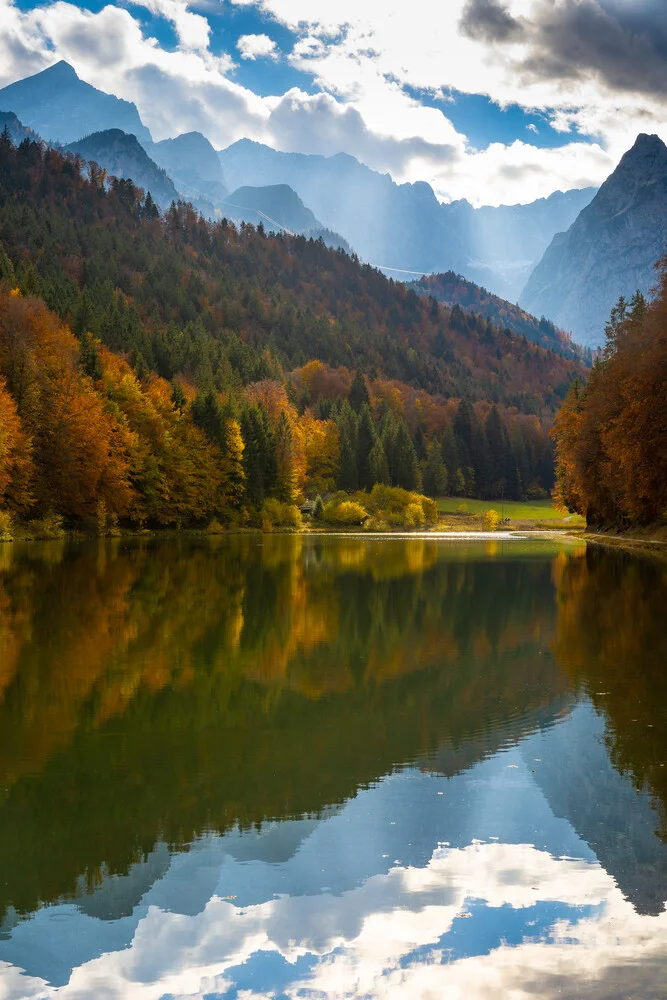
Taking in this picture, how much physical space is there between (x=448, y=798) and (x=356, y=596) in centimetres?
2197

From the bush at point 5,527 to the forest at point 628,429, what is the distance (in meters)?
40.3

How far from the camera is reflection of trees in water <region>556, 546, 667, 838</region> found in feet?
39.2

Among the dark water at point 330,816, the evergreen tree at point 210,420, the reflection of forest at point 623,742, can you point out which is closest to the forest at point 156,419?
the evergreen tree at point 210,420

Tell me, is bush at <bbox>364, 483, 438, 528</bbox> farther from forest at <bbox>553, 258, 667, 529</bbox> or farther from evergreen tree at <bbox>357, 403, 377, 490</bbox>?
forest at <bbox>553, 258, 667, 529</bbox>

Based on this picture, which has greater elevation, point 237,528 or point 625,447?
point 625,447

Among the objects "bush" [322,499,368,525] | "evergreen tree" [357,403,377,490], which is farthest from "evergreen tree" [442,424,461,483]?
"bush" [322,499,368,525]

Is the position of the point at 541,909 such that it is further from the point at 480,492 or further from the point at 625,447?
the point at 480,492

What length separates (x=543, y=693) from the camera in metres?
15.8

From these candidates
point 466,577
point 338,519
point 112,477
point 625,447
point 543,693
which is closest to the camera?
point 543,693

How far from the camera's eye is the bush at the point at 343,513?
4840 inches

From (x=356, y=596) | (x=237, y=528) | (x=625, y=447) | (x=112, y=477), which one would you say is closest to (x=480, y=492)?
(x=237, y=528)

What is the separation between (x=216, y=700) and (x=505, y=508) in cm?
16962

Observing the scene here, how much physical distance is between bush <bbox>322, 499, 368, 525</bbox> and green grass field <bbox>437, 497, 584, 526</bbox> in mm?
34620

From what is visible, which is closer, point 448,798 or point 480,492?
point 448,798
